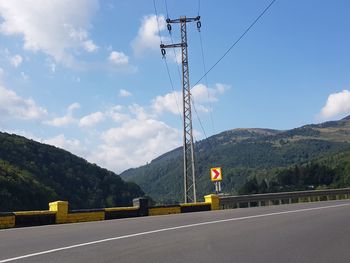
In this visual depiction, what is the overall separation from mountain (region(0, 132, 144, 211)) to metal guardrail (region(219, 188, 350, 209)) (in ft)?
227

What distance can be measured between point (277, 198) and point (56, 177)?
99.7m

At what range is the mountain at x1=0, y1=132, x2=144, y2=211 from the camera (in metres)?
97.9

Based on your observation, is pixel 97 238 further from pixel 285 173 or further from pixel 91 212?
pixel 285 173

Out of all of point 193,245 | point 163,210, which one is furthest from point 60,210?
point 193,245

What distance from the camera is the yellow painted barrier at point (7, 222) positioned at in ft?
54.1

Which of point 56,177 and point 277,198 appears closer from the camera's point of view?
point 277,198

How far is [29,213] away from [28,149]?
11414cm

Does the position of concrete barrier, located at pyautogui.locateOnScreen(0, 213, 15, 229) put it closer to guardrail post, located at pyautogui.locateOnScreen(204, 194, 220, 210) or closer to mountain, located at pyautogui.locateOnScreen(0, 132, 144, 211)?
guardrail post, located at pyautogui.locateOnScreen(204, 194, 220, 210)

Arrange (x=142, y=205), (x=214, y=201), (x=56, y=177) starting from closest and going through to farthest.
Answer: (x=142, y=205) < (x=214, y=201) < (x=56, y=177)

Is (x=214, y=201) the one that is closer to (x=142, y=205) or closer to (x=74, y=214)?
(x=142, y=205)

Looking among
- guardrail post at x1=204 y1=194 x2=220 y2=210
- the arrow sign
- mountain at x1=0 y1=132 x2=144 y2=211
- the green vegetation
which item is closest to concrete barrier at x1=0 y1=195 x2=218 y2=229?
guardrail post at x1=204 y1=194 x2=220 y2=210

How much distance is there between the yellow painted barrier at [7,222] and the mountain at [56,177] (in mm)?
80082

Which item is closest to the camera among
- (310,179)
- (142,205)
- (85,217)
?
(85,217)

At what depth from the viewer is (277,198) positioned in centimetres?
3142
